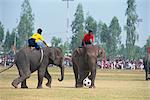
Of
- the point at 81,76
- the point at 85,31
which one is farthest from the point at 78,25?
the point at 81,76

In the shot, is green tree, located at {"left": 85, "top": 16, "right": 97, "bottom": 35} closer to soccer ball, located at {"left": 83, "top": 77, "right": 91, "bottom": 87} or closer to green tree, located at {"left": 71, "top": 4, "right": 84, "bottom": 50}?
green tree, located at {"left": 71, "top": 4, "right": 84, "bottom": 50}

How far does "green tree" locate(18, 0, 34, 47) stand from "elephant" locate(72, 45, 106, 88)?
101m

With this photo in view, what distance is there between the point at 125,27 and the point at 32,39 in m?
102

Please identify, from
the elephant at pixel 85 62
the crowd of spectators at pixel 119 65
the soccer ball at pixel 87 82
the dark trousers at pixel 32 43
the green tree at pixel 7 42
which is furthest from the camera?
the green tree at pixel 7 42

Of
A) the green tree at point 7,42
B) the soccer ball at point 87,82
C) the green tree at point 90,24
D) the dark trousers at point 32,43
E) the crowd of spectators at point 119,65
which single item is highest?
the green tree at point 90,24

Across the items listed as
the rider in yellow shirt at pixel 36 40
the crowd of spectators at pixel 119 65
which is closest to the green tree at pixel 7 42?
the crowd of spectators at pixel 119 65

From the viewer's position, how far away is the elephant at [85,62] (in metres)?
32.3

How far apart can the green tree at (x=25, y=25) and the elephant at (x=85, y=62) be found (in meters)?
101

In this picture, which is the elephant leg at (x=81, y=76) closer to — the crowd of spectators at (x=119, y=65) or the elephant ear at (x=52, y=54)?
the elephant ear at (x=52, y=54)

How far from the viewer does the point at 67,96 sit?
2320 centimetres

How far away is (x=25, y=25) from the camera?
14112cm

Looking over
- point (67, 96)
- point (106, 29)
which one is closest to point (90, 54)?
point (67, 96)

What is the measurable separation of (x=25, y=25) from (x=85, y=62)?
108902mm

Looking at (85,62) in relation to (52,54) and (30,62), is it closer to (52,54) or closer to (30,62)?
(52,54)
